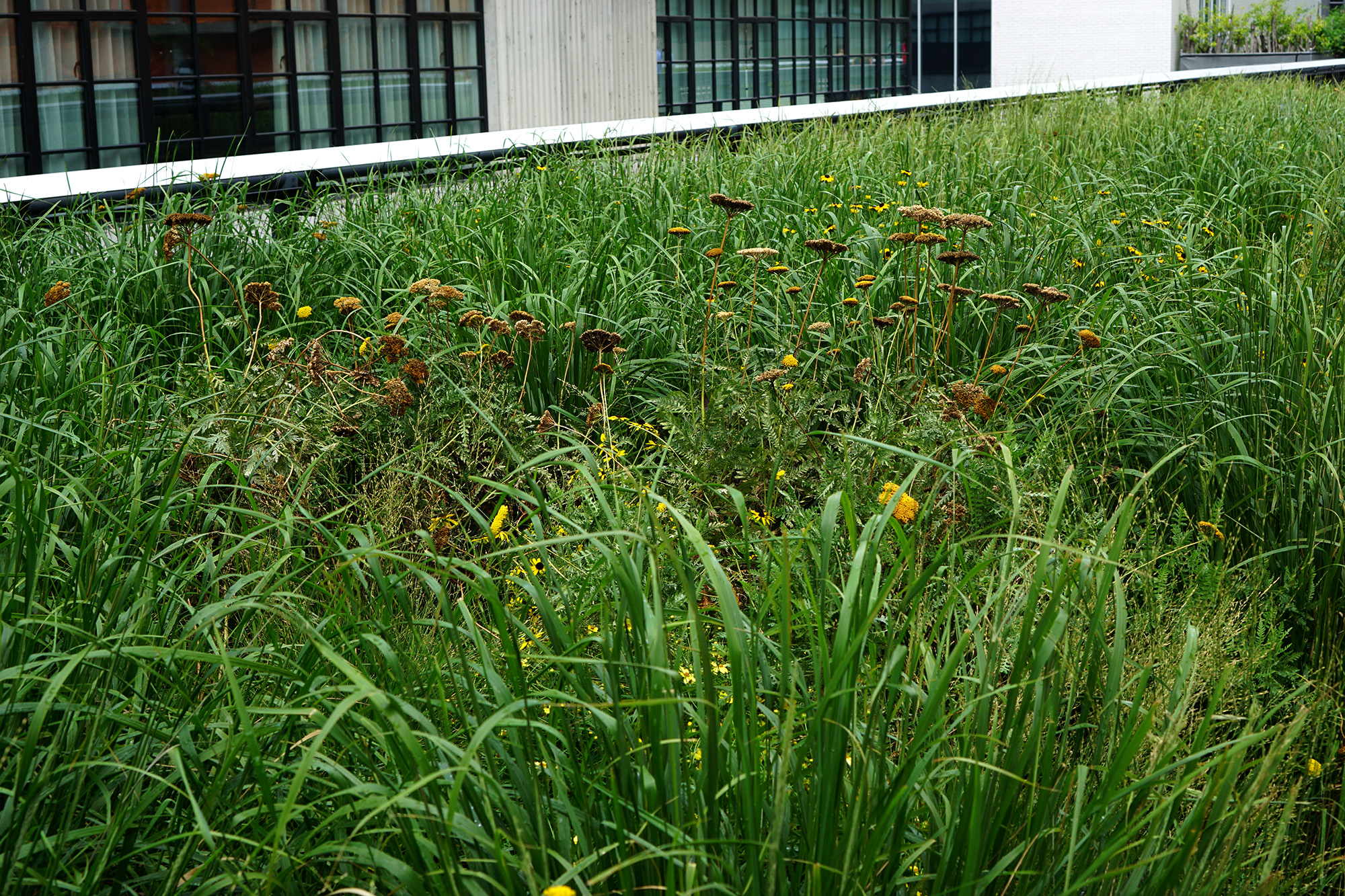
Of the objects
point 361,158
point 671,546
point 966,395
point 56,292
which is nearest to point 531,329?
point 966,395

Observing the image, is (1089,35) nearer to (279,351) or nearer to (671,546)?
(279,351)

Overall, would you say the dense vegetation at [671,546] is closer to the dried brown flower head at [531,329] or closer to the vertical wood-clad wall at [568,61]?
the dried brown flower head at [531,329]

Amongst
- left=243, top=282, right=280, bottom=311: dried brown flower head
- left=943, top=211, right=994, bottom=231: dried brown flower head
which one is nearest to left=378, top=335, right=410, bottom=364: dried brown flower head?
left=243, top=282, right=280, bottom=311: dried brown flower head

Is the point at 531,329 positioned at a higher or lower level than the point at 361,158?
lower

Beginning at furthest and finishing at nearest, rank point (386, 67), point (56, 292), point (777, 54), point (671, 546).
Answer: point (777, 54) < point (386, 67) < point (56, 292) < point (671, 546)

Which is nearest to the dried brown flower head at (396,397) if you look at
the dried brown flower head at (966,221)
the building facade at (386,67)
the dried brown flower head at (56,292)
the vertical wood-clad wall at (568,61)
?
the dried brown flower head at (56,292)

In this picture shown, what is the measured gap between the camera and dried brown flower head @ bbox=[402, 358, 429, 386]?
10.5 ft

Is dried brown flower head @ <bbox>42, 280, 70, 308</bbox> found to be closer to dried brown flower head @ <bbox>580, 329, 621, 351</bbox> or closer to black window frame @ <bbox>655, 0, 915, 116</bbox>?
dried brown flower head @ <bbox>580, 329, 621, 351</bbox>

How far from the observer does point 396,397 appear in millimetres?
3146

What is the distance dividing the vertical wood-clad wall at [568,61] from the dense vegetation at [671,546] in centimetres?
1293

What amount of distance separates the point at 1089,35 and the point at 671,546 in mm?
34660

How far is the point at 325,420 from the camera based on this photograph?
338 cm

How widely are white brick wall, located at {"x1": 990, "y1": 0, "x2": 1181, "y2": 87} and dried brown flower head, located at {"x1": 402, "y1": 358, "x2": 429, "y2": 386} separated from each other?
3134 centimetres

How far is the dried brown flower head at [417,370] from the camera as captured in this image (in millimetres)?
3211
